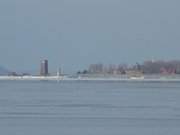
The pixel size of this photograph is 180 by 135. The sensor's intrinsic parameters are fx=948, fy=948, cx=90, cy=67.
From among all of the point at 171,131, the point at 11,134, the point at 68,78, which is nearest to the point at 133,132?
the point at 171,131

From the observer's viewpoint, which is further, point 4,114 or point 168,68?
point 168,68

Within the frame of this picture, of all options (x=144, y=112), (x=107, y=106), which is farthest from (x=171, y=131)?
(x=107, y=106)

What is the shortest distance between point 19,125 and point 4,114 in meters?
6.11

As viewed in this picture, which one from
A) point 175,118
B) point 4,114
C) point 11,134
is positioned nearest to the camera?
point 11,134

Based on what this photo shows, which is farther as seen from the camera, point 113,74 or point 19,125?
point 113,74

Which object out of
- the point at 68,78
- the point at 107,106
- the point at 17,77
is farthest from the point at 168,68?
the point at 107,106

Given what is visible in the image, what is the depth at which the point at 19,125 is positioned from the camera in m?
37.5

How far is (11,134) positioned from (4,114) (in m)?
9.54

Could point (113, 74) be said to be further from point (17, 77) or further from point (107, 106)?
point (107, 106)

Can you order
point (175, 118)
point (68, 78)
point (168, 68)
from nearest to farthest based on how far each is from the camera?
1. point (175, 118)
2. point (168, 68)
3. point (68, 78)

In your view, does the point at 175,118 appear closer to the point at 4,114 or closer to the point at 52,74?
the point at 4,114

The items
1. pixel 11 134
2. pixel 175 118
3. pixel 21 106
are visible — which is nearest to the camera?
pixel 11 134

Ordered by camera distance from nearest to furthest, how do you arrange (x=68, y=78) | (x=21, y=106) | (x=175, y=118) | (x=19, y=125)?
(x=19, y=125) < (x=175, y=118) < (x=21, y=106) < (x=68, y=78)

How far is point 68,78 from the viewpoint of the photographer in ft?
538
